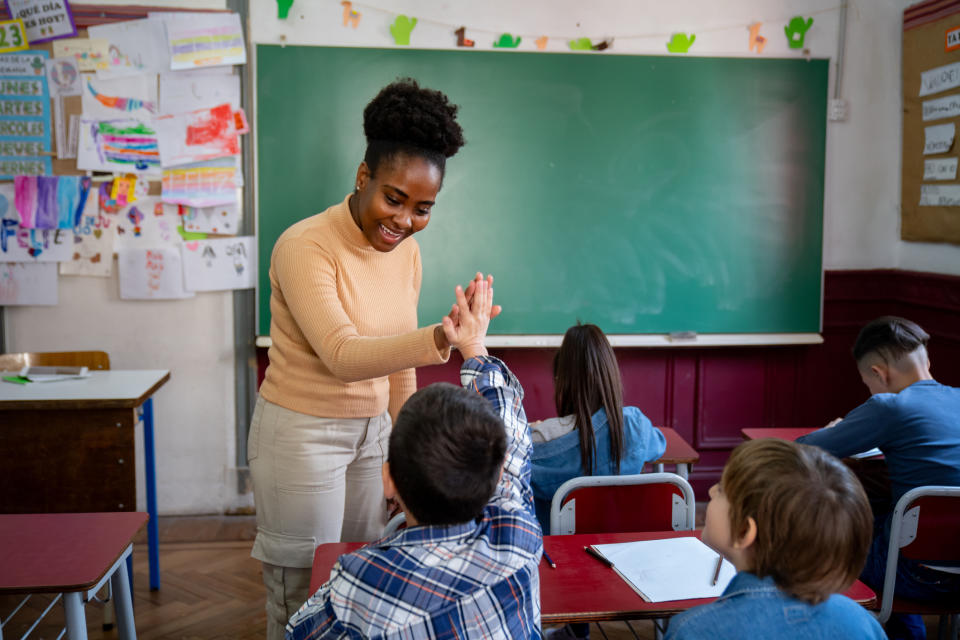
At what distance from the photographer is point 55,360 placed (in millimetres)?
3135

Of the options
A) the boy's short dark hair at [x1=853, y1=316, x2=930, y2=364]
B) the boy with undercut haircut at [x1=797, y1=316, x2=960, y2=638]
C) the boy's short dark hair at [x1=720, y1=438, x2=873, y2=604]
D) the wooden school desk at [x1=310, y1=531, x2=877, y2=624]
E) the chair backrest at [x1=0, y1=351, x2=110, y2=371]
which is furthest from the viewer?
the chair backrest at [x1=0, y1=351, x2=110, y2=371]

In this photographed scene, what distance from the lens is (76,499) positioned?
8.70 feet

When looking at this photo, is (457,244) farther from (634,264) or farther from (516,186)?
(634,264)

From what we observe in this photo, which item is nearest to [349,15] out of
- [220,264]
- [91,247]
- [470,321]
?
[220,264]

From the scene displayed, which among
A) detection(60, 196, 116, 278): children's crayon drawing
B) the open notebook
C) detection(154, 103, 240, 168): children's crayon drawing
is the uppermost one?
detection(154, 103, 240, 168): children's crayon drawing

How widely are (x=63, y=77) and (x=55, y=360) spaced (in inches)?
49.8

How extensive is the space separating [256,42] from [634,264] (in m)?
1.94

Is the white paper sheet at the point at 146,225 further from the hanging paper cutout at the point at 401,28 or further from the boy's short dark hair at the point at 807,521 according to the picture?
the boy's short dark hair at the point at 807,521

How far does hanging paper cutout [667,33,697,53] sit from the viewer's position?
3.68 metres

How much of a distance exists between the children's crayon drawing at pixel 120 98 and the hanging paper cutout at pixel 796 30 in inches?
113

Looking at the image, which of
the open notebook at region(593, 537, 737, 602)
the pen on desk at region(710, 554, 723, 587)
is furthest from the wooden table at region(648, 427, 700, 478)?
the pen on desk at region(710, 554, 723, 587)

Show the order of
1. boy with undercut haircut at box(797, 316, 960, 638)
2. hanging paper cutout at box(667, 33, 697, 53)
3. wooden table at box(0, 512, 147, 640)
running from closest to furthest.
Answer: wooden table at box(0, 512, 147, 640) → boy with undercut haircut at box(797, 316, 960, 638) → hanging paper cutout at box(667, 33, 697, 53)

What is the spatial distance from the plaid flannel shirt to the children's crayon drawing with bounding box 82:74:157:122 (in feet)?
9.65

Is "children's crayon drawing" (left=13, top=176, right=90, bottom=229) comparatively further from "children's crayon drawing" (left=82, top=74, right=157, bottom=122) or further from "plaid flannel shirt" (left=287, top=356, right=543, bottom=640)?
"plaid flannel shirt" (left=287, top=356, right=543, bottom=640)
